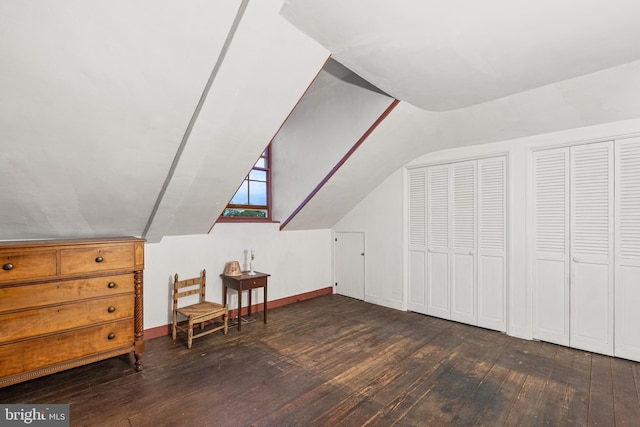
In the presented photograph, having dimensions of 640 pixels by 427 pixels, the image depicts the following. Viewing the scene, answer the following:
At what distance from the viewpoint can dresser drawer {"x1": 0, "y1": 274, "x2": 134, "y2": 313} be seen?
2064 millimetres

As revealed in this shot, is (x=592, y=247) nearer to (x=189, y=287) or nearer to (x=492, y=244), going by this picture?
(x=492, y=244)

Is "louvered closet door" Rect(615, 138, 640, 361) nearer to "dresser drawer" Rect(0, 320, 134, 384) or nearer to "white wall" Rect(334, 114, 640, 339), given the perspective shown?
"white wall" Rect(334, 114, 640, 339)

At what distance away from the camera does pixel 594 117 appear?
2.79 meters

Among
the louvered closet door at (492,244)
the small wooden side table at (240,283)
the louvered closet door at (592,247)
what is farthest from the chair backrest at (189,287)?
the louvered closet door at (592,247)

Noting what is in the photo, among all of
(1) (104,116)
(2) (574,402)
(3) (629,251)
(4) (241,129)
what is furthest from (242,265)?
(3) (629,251)

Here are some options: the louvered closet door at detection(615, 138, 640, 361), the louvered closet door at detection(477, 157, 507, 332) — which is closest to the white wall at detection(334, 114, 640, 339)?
the louvered closet door at detection(477, 157, 507, 332)

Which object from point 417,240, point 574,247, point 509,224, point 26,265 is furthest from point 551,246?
point 26,265

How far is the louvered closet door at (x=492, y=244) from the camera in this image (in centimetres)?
342

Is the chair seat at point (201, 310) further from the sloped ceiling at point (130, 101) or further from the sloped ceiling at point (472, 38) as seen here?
the sloped ceiling at point (472, 38)

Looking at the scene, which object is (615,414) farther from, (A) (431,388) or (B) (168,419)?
(B) (168,419)

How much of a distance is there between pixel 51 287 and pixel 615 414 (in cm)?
407

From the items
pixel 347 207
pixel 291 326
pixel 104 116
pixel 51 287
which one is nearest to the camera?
pixel 104 116

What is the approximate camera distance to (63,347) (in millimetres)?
2256

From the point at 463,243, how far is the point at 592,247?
1.19 metres
